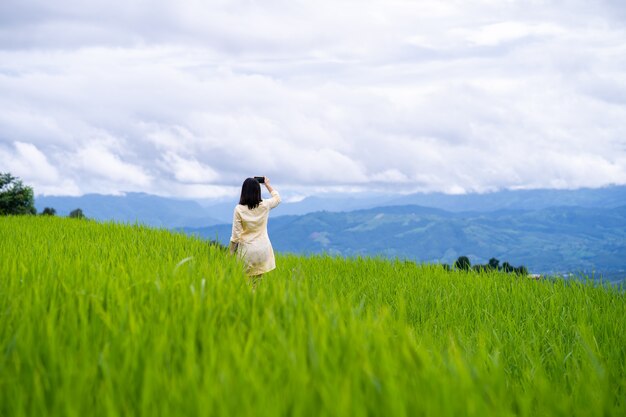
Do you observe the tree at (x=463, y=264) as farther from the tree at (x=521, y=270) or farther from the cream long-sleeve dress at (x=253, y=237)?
the cream long-sleeve dress at (x=253, y=237)

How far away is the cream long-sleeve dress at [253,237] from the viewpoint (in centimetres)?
869

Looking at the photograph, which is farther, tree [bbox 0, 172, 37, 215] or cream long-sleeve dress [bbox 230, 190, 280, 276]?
tree [bbox 0, 172, 37, 215]

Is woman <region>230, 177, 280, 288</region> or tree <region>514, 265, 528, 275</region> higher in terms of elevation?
woman <region>230, 177, 280, 288</region>

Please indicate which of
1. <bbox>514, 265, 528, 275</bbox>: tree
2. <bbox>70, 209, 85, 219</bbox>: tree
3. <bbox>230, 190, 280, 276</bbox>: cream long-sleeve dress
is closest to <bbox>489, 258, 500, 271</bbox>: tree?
<bbox>514, 265, 528, 275</bbox>: tree

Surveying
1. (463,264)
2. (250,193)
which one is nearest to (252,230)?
(250,193)

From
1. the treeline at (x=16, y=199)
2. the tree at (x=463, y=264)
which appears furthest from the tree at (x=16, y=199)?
the tree at (x=463, y=264)

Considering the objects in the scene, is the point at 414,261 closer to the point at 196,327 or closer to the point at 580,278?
the point at 580,278

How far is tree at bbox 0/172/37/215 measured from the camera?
26.5 metres

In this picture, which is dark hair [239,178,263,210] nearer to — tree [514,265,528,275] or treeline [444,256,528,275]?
treeline [444,256,528,275]

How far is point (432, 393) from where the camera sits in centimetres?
251

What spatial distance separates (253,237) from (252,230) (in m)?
0.11

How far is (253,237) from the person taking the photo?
879cm

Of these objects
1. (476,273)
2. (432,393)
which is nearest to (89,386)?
Result: (432,393)

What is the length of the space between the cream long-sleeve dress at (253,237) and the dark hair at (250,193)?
0.22 ft
